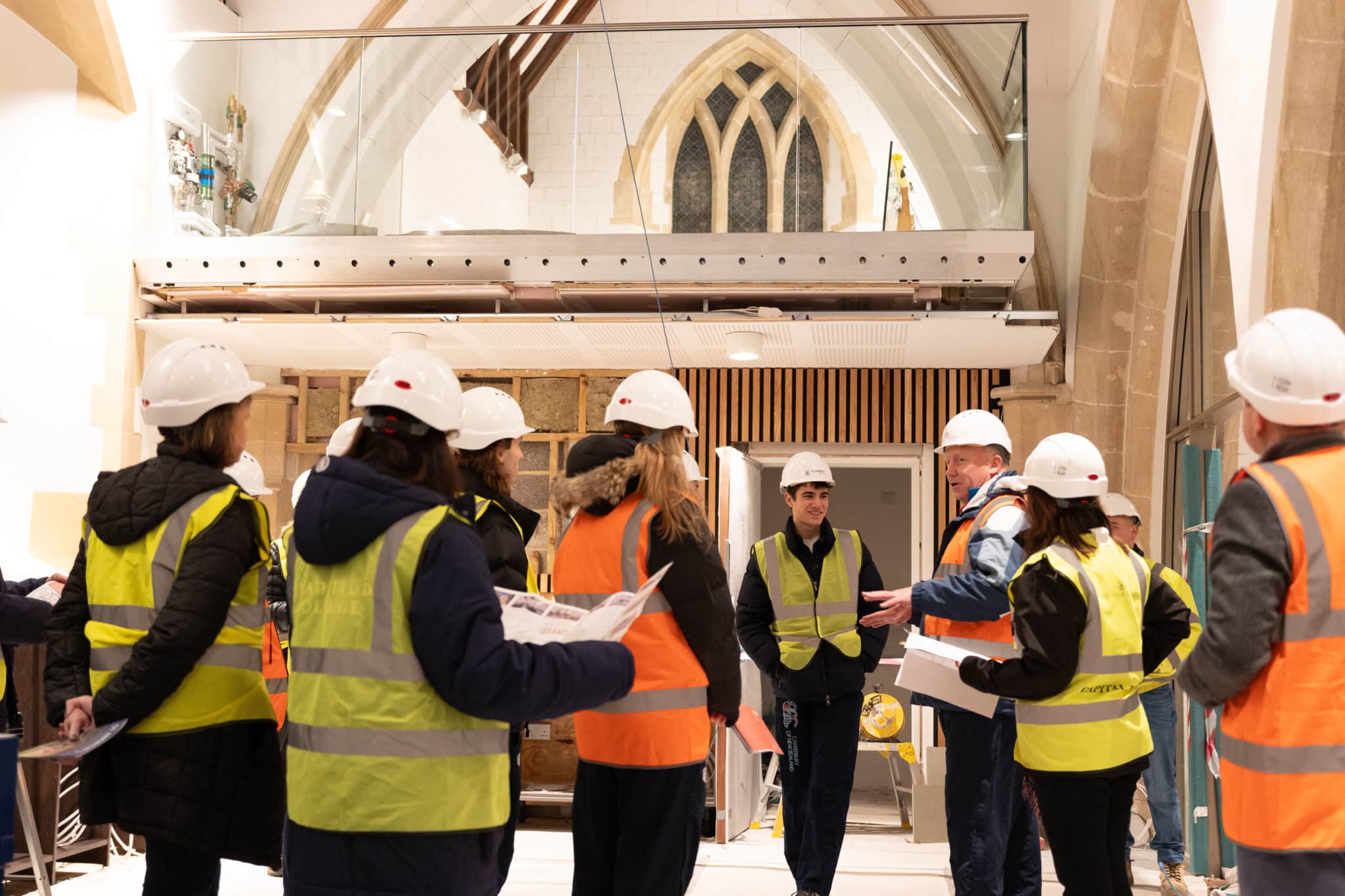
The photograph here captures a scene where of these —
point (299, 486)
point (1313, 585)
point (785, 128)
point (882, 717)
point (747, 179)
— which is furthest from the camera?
point (747, 179)

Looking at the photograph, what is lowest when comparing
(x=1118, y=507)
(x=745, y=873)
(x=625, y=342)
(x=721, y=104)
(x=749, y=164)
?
(x=745, y=873)

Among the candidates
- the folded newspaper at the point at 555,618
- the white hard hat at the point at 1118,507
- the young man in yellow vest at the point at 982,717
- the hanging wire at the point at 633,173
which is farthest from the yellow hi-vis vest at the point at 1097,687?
the hanging wire at the point at 633,173

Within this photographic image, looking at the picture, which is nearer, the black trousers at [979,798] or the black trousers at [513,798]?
the black trousers at [513,798]

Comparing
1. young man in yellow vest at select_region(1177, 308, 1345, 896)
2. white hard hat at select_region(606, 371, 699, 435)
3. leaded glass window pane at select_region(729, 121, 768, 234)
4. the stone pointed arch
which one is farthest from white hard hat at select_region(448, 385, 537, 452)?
leaded glass window pane at select_region(729, 121, 768, 234)

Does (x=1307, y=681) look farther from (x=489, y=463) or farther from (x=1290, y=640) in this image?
(x=489, y=463)

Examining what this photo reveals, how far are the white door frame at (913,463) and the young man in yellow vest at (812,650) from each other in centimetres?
428

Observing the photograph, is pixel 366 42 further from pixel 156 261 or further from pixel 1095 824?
pixel 1095 824

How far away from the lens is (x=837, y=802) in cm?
446

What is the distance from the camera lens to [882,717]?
8.01m

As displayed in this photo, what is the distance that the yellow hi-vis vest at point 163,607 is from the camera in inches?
96.5

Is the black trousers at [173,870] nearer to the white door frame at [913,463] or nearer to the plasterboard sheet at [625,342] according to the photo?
the plasterboard sheet at [625,342]

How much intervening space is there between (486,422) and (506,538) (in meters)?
→ 0.41

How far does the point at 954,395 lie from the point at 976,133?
106 inches

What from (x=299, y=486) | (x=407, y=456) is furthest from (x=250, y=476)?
(x=407, y=456)
